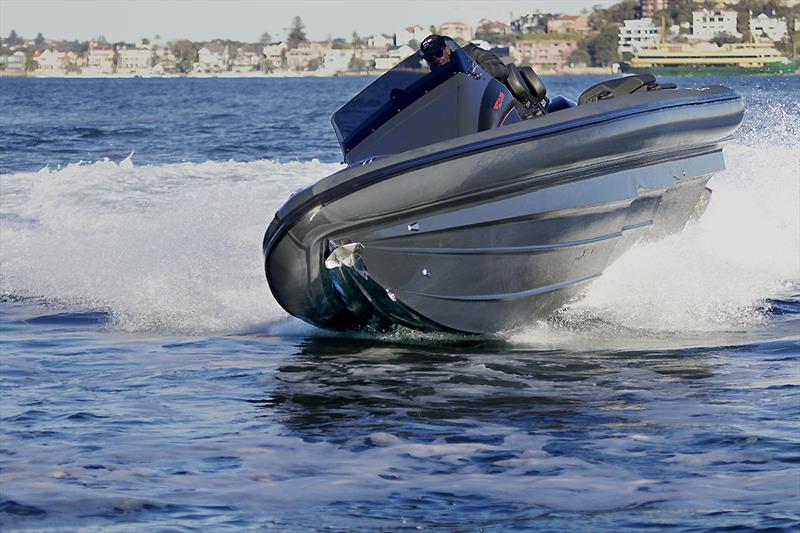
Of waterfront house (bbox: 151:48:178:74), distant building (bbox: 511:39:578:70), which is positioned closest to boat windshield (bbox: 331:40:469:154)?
distant building (bbox: 511:39:578:70)

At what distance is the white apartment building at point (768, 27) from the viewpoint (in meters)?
74.8

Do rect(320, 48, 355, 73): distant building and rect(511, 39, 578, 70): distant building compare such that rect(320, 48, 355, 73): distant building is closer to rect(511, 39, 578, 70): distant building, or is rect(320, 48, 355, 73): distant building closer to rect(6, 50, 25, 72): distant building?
rect(6, 50, 25, 72): distant building

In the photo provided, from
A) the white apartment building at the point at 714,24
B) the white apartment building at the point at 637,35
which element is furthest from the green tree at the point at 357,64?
the white apartment building at the point at 714,24

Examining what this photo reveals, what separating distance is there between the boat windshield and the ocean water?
1124 mm

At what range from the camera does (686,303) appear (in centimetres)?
792

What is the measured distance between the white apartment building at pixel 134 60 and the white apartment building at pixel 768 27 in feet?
213

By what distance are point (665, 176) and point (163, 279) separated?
10.9 feet

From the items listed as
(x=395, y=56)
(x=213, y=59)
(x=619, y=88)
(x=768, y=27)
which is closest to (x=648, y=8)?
(x=768, y=27)

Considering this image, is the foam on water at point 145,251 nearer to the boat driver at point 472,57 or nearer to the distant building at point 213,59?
the boat driver at point 472,57

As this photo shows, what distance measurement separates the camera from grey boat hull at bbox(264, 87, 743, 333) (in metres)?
6.45

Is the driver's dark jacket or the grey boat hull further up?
the driver's dark jacket

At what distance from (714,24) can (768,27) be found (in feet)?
17.2

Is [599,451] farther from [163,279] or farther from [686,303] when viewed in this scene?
[163,279]

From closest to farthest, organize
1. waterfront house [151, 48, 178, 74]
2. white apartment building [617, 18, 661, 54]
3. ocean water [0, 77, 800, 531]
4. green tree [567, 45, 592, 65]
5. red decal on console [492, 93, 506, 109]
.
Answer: ocean water [0, 77, 800, 531] < red decal on console [492, 93, 506, 109] < white apartment building [617, 18, 661, 54] < green tree [567, 45, 592, 65] < waterfront house [151, 48, 178, 74]
